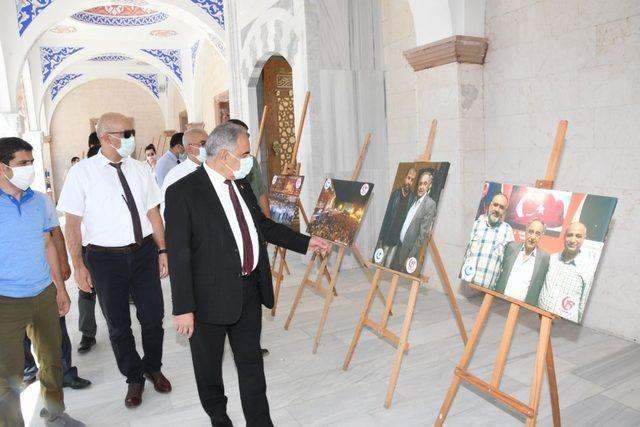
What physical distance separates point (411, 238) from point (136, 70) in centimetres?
1514

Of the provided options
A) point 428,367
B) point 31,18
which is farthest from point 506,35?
point 31,18

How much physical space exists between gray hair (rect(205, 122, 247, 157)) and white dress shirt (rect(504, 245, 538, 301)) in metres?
1.29

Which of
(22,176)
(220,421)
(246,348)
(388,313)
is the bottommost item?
(220,421)

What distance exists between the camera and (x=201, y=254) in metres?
2.06

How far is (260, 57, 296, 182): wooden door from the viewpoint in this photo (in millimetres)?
7254

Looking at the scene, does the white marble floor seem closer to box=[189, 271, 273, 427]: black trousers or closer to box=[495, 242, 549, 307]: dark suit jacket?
box=[189, 271, 273, 427]: black trousers

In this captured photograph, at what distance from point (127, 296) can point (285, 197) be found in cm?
193

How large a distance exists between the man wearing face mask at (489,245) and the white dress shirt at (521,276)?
0.08m

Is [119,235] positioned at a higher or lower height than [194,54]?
lower

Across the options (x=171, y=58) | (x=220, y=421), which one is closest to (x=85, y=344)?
(x=220, y=421)

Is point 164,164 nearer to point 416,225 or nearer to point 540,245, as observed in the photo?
point 416,225

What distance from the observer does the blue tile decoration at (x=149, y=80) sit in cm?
1608

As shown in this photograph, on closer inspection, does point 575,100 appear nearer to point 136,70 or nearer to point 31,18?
point 31,18

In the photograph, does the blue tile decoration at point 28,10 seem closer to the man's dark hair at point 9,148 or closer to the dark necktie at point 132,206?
the dark necktie at point 132,206
